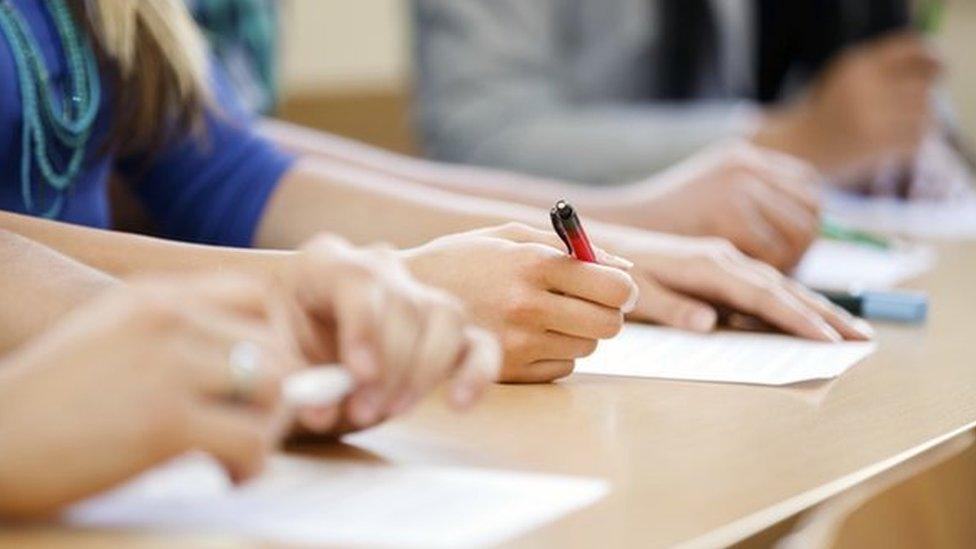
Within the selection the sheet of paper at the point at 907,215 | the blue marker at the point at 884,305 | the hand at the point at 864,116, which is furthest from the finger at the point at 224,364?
the hand at the point at 864,116

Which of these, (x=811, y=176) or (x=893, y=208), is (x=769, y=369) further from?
(x=893, y=208)

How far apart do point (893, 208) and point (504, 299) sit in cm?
116

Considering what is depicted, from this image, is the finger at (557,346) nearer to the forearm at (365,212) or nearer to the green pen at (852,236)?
the forearm at (365,212)

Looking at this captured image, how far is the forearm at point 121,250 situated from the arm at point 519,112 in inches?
55.3

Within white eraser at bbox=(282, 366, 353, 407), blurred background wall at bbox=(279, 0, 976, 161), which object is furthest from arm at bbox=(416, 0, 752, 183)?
white eraser at bbox=(282, 366, 353, 407)

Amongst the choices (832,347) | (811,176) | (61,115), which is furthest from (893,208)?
(61,115)

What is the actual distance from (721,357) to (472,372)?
1.11 ft

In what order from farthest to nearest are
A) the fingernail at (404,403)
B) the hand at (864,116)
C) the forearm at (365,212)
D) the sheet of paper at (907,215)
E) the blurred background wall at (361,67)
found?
the blurred background wall at (361,67), the hand at (864,116), the sheet of paper at (907,215), the forearm at (365,212), the fingernail at (404,403)

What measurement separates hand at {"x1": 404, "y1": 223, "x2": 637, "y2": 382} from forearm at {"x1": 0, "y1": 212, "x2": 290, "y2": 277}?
0.10 meters

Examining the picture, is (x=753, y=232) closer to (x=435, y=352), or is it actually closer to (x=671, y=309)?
(x=671, y=309)

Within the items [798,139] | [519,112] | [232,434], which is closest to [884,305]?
[232,434]

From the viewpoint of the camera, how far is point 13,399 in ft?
1.88

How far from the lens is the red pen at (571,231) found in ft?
2.75

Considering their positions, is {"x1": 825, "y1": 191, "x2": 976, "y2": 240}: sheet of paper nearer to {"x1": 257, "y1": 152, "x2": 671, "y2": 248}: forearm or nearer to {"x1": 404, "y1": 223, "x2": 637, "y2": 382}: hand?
{"x1": 257, "y1": 152, "x2": 671, "y2": 248}: forearm
